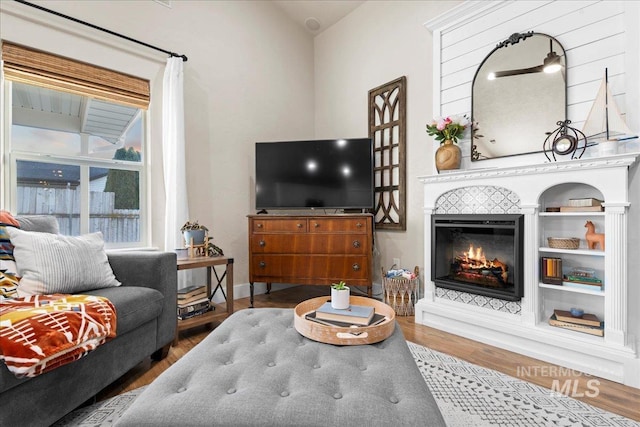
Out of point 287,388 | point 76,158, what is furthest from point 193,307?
point 287,388

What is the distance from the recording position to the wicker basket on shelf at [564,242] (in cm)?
192

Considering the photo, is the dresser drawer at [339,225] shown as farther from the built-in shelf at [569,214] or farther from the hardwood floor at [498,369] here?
the built-in shelf at [569,214]

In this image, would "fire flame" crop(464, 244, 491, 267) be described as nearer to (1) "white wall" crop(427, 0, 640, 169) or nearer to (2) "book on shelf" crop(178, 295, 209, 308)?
(1) "white wall" crop(427, 0, 640, 169)

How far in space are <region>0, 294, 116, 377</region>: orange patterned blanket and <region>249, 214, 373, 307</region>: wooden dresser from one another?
1.54 m

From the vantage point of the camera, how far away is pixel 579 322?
1.85 meters

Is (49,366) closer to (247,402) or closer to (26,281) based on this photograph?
(26,281)

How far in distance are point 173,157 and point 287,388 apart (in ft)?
7.78

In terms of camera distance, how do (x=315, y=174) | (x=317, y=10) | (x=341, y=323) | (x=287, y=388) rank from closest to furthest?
(x=287, y=388) → (x=341, y=323) → (x=315, y=174) → (x=317, y=10)

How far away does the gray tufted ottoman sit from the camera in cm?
75

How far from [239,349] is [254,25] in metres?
3.48

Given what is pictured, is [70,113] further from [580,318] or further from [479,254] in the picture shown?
[580,318]

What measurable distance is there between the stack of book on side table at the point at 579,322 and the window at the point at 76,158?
3134 mm

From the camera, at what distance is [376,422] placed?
733 mm

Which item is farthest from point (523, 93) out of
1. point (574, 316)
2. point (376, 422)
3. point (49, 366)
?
point (49, 366)
